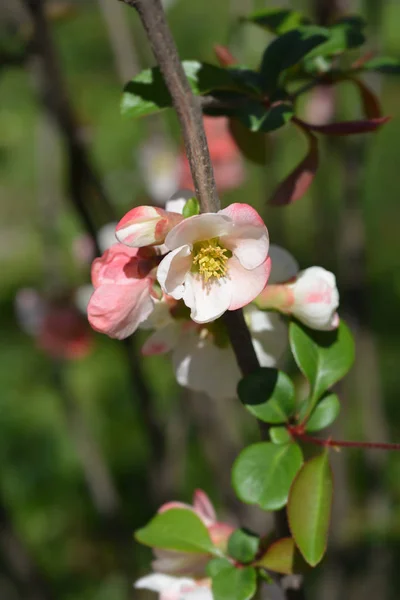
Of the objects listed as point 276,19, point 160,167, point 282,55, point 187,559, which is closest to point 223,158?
point 160,167

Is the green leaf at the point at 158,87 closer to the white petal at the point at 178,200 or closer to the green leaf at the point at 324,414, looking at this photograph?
the white petal at the point at 178,200

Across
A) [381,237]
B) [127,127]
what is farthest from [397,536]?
[127,127]

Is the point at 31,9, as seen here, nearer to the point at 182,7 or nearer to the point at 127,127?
the point at 127,127

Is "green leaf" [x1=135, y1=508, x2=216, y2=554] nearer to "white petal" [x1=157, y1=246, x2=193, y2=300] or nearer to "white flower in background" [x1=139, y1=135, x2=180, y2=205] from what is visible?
"white petal" [x1=157, y1=246, x2=193, y2=300]

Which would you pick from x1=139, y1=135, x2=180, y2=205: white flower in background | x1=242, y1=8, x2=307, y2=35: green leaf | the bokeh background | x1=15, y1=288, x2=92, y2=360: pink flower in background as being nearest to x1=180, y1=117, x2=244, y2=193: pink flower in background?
the bokeh background

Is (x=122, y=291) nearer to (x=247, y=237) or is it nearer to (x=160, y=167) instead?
(x=247, y=237)

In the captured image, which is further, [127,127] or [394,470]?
[127,127]

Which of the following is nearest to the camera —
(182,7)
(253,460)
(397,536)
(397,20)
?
(253,460)
